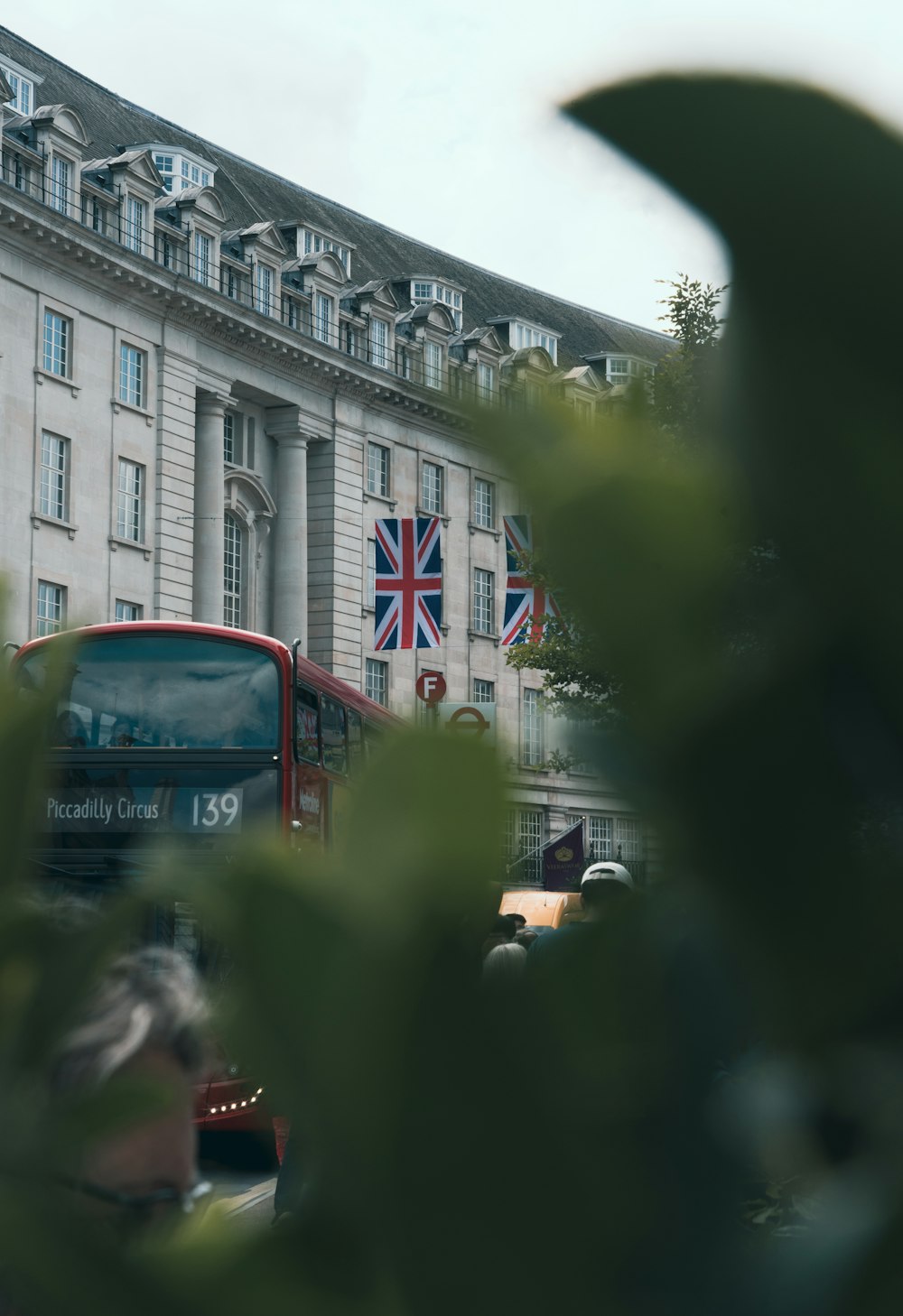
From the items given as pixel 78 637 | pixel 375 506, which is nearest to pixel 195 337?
pixel 375 506

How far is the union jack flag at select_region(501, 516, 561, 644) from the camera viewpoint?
40 cm

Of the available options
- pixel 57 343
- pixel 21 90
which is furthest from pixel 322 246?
pixel 57 343

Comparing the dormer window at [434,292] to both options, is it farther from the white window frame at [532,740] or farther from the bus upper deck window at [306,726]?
the white window frame at [532,740]

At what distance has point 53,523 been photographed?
30891mm

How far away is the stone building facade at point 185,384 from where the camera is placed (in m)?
31.2

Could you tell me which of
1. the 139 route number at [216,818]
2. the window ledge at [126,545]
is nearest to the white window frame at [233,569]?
the window ledge at [126,545]

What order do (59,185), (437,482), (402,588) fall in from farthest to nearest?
(59,185), (402,588), (437,482)

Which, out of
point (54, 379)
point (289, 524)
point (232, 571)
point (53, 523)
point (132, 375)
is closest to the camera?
point (53, 523)

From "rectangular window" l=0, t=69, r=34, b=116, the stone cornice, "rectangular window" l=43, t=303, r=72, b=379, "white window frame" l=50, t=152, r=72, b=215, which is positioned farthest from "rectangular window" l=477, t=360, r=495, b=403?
"rectangular window" l=0, t=69, r=34, b=116

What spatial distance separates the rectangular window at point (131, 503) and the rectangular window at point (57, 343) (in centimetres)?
224

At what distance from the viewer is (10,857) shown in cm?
66

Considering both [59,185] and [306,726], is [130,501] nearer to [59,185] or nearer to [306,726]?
[59,185]

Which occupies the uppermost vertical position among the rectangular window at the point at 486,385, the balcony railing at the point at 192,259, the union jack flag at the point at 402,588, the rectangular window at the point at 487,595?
the balcony railing at the point at 192,259

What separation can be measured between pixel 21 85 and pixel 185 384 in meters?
7.81
